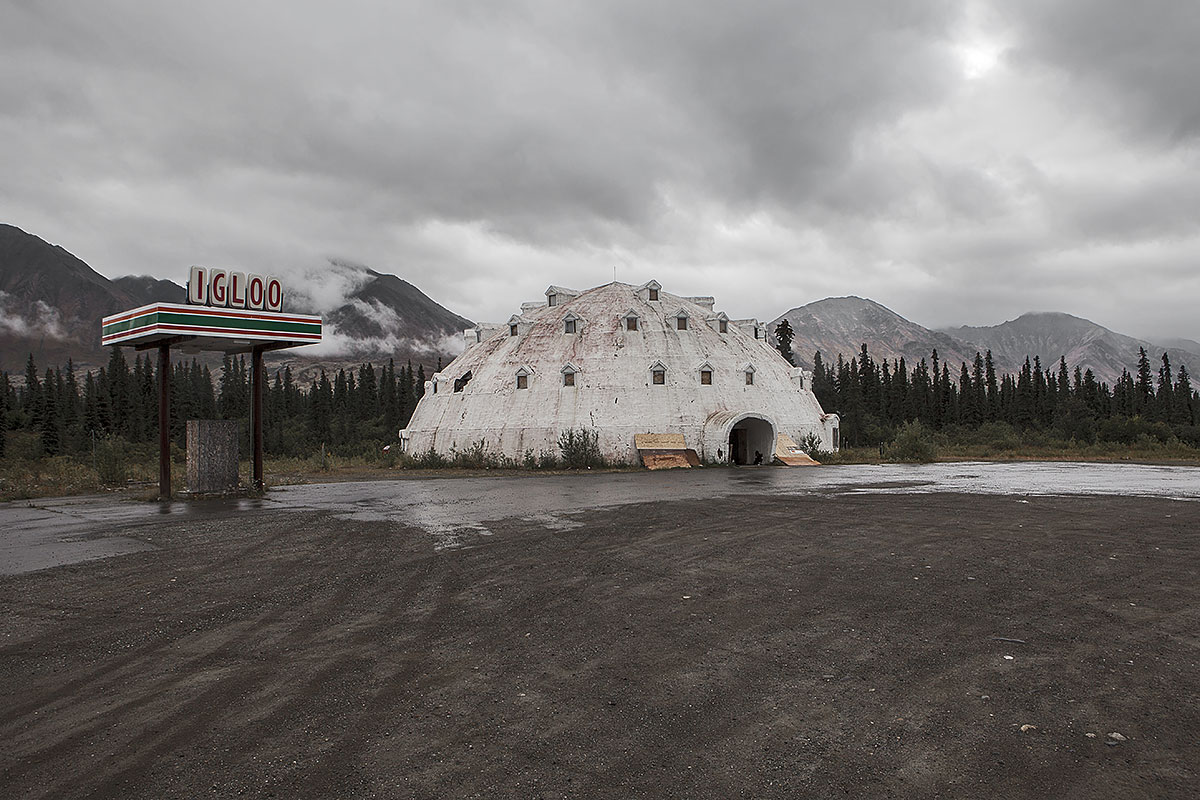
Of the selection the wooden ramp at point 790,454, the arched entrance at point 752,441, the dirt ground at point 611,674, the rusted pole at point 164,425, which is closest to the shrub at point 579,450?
the arched entrance at point 752,441

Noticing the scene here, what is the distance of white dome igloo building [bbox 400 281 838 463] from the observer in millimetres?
37125

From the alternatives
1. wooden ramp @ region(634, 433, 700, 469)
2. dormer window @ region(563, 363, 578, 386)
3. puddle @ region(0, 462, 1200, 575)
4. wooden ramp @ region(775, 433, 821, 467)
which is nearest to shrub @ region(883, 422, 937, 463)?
wooden ramp @ region(775, 433, 821, 467)

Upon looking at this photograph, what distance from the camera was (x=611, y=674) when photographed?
207 inches

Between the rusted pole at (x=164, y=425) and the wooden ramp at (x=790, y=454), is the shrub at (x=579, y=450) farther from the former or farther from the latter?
the rusted pole at (x=164, y=425)

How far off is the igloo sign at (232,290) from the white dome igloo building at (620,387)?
1683cm

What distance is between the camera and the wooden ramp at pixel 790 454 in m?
37.2

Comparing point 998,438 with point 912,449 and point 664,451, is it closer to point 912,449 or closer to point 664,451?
point 912,449

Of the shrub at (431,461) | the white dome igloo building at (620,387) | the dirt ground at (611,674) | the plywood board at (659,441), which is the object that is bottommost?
the dirt ground at (611,674)

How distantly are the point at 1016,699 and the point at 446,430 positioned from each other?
3649 centimetres

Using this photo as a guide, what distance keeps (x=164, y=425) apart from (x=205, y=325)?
324 cm

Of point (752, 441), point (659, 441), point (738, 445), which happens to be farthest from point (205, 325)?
point (738, 445)

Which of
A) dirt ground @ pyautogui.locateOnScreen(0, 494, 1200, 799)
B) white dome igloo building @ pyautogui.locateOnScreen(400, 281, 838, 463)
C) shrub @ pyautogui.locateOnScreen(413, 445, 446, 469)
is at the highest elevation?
white dome igloo building @ pyautogui.locateOnScreen(400, 281, 838, 463)

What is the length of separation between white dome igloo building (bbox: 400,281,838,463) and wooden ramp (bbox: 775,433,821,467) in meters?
0.54

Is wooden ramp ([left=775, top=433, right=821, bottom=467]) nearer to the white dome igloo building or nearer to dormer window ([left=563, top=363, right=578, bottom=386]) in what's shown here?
the white dome igloo building
